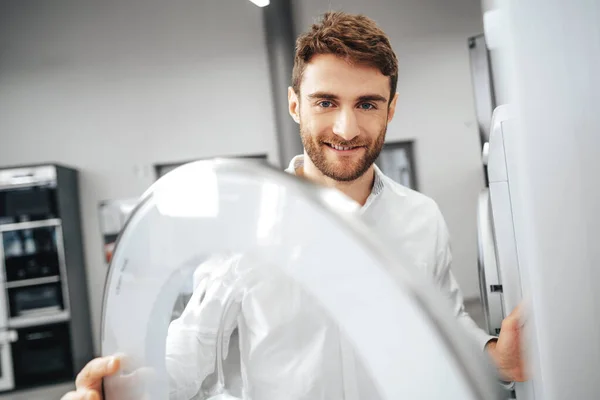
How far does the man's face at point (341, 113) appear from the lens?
2.22 ft

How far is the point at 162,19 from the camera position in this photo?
3.98 meters

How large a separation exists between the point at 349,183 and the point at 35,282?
3.38 m

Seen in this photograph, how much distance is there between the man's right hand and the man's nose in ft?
1.44

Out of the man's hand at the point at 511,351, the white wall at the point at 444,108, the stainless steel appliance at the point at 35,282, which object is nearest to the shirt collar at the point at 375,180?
the man's hand at the point at 511,351

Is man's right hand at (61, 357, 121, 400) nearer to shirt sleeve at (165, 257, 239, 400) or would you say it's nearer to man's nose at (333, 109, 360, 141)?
shirt sleeve at (165, 257, 239, 400)

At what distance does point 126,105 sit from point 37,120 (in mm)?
784

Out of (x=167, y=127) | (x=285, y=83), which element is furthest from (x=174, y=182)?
(x=167, y=127)

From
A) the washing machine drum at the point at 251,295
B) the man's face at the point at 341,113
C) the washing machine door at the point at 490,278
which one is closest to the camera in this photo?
the washing machine drum at the point at 251,295

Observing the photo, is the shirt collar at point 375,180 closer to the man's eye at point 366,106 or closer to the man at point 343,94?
the man at point 343,94

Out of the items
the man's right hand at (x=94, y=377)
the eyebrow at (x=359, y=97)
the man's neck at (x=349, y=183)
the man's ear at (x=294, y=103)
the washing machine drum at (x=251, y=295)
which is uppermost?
the man's ear at (x=294, y=103)

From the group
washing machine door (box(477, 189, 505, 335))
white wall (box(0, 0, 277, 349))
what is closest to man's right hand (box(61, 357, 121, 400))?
washing machine door (box(477, 189, 505, 335))

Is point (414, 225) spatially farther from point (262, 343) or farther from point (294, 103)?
point (262, 343)

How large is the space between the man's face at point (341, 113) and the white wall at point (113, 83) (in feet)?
10.8

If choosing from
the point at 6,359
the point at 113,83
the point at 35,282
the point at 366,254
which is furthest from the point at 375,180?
the point at 113,83
